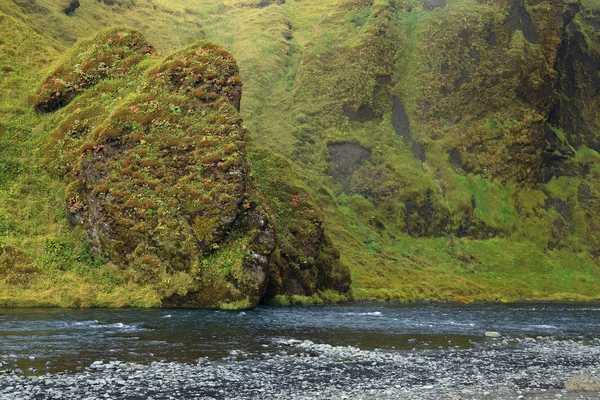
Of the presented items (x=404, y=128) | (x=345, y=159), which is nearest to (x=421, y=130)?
(x=404, y=128)

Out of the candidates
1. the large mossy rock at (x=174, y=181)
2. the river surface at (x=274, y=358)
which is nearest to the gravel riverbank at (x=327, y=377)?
the river surface at (x=274, y=358)

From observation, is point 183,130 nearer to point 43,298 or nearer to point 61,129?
point 61,129

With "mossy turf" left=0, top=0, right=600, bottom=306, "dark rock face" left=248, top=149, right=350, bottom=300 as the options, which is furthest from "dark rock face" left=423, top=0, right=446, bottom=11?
"dark rock face" left=248, top=149, right=350, bottom=300

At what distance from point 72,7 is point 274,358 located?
13742cm

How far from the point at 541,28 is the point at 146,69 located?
133976 millimetres

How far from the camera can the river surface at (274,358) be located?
21.9 m

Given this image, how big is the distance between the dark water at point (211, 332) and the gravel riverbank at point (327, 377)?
1.87 m

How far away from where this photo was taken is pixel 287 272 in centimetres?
6675

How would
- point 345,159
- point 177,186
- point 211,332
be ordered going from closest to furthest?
point 211,332, point 177,186, point 345,159

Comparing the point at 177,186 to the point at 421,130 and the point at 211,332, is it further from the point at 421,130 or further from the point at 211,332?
the point at 421,130

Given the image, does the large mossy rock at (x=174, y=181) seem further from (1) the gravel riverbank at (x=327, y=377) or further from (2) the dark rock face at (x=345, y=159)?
(2) the dark rock face at (x=345, y=159)

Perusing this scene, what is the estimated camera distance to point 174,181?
57.5 metres

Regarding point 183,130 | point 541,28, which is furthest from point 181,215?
point 541,28

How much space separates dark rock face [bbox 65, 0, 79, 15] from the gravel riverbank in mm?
131538
